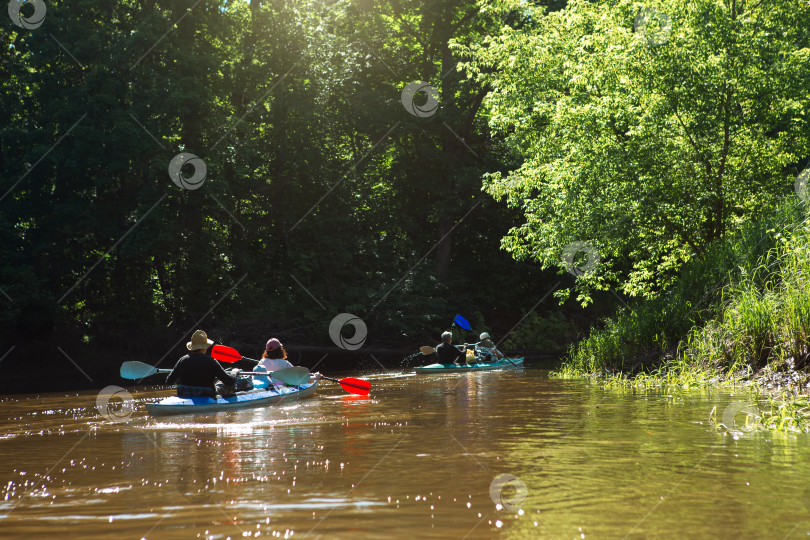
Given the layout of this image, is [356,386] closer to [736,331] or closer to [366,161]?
[736,331]

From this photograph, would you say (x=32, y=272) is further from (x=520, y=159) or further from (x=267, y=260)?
(x=520, y=159)

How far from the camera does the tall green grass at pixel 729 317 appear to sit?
31.3 ft

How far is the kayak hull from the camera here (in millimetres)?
10547

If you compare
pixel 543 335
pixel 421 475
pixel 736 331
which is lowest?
pixel 421 475

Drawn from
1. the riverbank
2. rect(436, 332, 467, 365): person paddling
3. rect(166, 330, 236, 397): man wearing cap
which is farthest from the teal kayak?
rect(166, 330, 236, 397): man wearing cap

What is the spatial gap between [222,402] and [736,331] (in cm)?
726

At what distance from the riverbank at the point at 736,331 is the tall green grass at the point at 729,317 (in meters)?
0.02

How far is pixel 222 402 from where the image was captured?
36.2 feet

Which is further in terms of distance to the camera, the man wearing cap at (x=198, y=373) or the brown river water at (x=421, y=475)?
the man wearing cap at (x=198, y=373)

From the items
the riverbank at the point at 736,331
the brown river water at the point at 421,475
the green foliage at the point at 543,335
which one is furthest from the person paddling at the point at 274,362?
the green foliage at the point at 543,335

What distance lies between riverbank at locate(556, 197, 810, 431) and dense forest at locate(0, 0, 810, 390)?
1.45 m

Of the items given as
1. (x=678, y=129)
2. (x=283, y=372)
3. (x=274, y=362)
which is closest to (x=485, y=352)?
(x=274, y=362)

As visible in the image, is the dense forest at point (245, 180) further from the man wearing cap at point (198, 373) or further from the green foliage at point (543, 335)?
the man wearing cap at point (198, 373)

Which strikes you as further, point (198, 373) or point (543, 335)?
point (543, 335)
